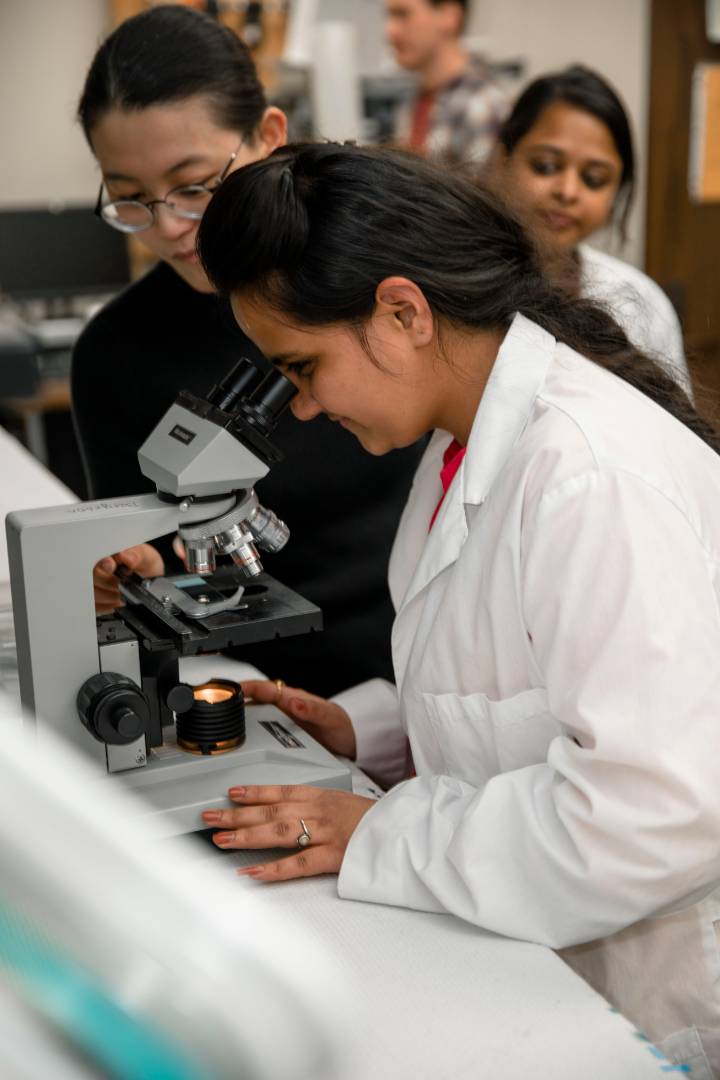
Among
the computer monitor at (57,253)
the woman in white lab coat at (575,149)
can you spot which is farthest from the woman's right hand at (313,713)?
the computer monitor at (57,253)

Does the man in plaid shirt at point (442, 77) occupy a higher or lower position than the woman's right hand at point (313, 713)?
higher

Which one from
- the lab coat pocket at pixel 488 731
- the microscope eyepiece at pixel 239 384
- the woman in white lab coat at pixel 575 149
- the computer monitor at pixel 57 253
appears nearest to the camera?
the lab coat pocket at pixel 488 731

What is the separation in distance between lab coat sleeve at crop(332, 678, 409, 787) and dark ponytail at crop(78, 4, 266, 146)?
78cm

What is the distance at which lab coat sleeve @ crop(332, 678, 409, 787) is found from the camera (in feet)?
4.74

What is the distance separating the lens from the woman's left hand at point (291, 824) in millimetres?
1092

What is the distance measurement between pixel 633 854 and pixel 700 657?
0.56 ft

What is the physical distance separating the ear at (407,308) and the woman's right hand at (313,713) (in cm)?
49

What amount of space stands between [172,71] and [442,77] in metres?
2.46

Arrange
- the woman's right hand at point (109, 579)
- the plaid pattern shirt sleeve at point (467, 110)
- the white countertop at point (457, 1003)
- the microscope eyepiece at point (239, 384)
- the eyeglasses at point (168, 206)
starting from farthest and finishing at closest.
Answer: the plaid pattern shirt sleeve at point (467, 110)
the eyeglasses at point (168, 206)
the woman's right hand at point (109, 579)
the microscope eyepiece at point (239, 384)
the white countertop at point (457, 1003)

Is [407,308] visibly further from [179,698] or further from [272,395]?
[179,698]

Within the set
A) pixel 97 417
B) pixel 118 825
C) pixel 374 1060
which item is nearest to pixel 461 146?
pixel 97 417

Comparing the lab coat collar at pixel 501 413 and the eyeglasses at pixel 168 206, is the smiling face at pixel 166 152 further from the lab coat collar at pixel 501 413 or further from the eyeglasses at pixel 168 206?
the lab coat collar at pixel 501 413

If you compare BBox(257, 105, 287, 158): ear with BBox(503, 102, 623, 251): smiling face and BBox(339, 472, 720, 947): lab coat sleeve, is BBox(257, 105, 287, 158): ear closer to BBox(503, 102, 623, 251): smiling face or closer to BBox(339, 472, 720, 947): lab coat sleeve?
BBox(339, 472, 720, 947): lab coat sleeve

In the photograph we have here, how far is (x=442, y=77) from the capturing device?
3736 millimetres
